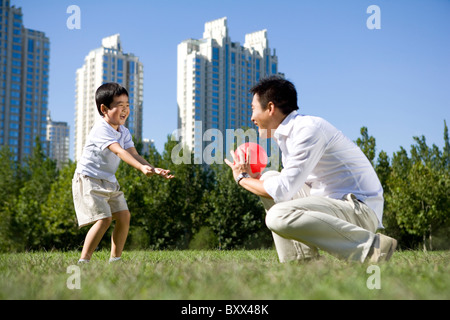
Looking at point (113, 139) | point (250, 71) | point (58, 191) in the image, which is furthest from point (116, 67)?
point (113, 139)

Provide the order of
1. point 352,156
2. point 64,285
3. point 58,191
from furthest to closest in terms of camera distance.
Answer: point 58,191 < point 352,156 < point 64,285

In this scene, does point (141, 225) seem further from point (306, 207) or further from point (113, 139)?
point (306, 207)

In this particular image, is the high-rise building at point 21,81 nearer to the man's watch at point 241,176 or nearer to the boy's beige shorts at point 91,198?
the boy's beige shorts at point 91,198

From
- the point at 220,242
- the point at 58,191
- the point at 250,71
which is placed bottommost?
the point at 220,242

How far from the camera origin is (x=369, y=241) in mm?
3031

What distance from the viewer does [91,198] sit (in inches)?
173

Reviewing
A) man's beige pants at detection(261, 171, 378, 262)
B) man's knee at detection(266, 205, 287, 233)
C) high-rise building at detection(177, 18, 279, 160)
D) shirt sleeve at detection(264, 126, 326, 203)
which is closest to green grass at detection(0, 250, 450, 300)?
man's beige pants at detection(261, 171, 378, 262)

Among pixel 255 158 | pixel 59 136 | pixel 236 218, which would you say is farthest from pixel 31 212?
pixel 59 136

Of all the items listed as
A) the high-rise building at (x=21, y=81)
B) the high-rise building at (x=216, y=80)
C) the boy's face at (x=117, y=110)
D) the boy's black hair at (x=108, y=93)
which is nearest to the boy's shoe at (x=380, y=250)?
the boy's face at (x=117, y=110)

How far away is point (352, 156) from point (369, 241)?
63 cm

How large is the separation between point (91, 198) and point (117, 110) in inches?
36.7

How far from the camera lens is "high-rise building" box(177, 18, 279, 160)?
163 ft

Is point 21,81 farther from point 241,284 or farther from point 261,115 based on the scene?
point 241,284
